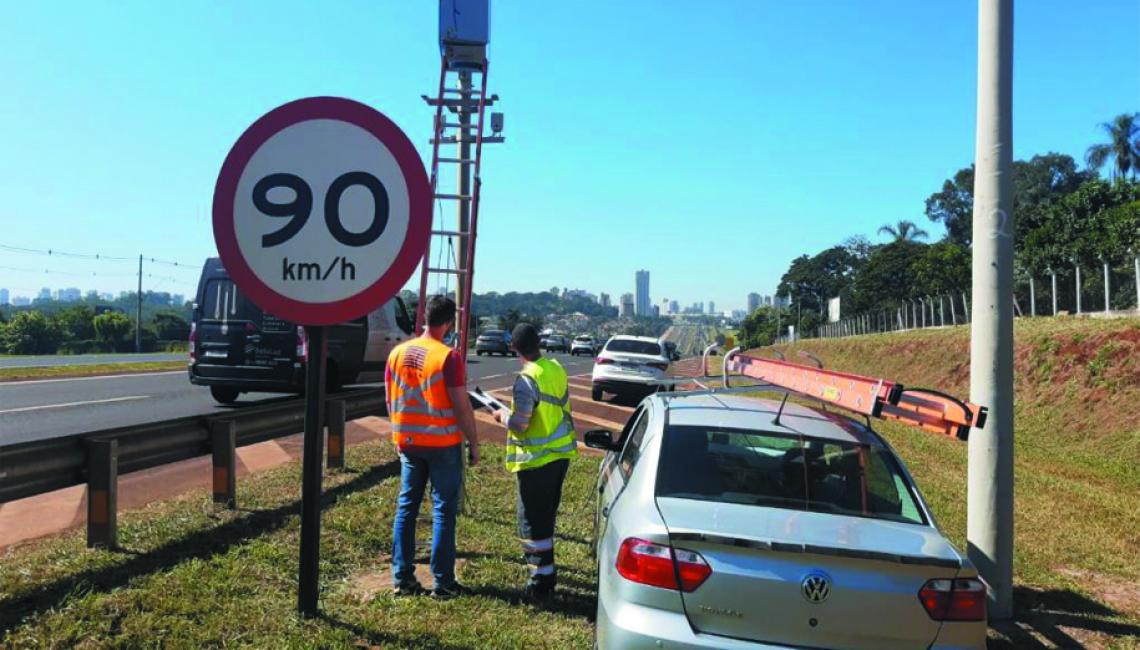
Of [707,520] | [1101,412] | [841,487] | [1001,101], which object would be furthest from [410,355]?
[1101,412]

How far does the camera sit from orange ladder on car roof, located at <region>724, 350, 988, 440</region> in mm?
3428

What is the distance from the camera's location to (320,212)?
3.69 meters

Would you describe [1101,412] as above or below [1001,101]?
below

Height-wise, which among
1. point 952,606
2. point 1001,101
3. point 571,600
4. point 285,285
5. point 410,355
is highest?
point 1001,101

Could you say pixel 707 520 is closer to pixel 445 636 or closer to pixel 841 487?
pixel 841 487

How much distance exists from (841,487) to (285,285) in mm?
2799

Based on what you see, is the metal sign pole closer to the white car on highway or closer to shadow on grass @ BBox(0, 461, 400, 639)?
shadow on grass @ BBox(0, 461, 400, 639)

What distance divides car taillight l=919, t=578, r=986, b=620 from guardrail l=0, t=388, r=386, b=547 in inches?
187

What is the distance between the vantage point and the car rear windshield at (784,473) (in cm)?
373

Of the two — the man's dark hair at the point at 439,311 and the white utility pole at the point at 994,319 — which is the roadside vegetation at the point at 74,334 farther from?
the white utility pole at the point at 994,319

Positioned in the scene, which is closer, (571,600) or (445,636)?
(445,636)

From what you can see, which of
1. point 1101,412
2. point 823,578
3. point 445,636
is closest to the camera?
point 823,578

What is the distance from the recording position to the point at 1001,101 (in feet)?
16.7

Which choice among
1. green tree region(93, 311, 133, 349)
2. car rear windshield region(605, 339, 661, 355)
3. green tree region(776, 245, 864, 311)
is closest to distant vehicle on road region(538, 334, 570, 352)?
green tree region(93, 311, 133, 349)
